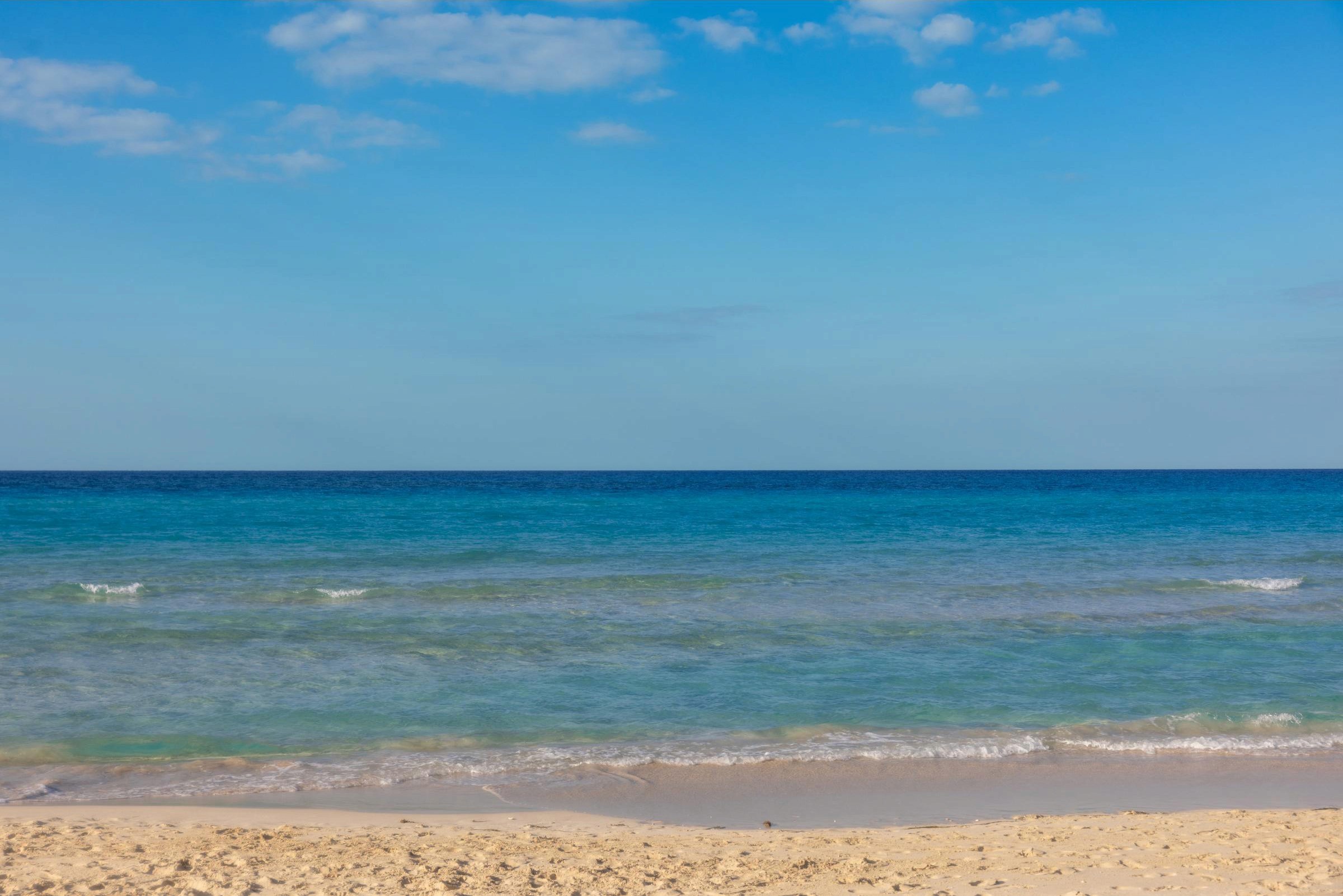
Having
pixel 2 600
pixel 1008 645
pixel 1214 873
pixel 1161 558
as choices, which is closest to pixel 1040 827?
pixel 1214 873

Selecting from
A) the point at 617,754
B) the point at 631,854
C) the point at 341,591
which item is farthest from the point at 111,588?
the point at 631,854

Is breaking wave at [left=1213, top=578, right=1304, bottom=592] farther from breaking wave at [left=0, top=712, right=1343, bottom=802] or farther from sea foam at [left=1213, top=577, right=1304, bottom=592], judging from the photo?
breaking wave at [left=0, top=712, right=1343, bottom=802]

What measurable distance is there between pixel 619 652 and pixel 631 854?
7.17m

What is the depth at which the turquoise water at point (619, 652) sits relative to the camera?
31.3ft

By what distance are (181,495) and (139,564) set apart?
39215 millimetres

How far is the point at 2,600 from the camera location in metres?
Result: 17.6

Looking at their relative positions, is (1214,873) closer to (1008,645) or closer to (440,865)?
(440,865)

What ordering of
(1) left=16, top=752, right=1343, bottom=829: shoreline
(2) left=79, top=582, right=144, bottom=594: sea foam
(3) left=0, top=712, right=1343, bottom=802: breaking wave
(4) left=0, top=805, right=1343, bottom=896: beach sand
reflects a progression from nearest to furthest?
(4) left=0, top=805, right=1343, bottom=896: beach sand < (1) left=16, top=752, right=1343, bottom=829: shoreline < (3) left=0, top=712, right=1343, bottom=802: breaking wave < (2) left=79, top=582, right=144, bottom=594: sea foam

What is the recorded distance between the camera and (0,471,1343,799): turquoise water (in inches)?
376

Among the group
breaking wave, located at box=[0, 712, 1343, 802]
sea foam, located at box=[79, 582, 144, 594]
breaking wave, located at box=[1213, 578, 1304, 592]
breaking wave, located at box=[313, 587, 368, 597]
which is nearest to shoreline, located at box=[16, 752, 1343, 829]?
breaking wave, located at box=[0, 712, 1343, 802]

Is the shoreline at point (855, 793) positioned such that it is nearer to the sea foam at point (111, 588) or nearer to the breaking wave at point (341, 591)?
the breaking wave at point (341, 591)

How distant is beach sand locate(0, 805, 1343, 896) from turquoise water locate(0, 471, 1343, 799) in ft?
4.47

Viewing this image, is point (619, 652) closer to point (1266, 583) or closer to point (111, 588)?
point (111, 588)

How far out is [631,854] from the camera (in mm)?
6598
